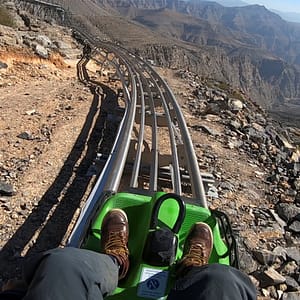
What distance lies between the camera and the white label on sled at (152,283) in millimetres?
3447

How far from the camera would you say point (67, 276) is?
2.68 metres

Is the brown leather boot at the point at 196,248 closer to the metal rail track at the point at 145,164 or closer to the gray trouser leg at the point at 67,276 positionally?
the gray trouser leg at the point at 67,276

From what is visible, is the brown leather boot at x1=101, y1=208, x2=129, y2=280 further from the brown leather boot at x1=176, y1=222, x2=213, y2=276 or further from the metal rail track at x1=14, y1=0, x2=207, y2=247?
the brown leather boot at x1=176, y1=222, x2=213, y2=276

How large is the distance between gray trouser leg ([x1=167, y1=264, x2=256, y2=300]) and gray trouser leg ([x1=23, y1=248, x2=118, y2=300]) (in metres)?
0.44

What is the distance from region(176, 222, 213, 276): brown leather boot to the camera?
3.48 meters

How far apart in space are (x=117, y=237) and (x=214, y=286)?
1000 mm

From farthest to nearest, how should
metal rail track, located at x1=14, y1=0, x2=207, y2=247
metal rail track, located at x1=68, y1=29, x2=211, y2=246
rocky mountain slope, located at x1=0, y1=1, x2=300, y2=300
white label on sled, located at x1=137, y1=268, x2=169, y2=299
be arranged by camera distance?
rocky mountain slope, located at x1=0, y1=1, x2=300, y2=300
metal rail track, located at x1=14, y1=0, x2=207, y2=247
metal rail track, located at x1=68, y1=29, x2=211, y2=246
white label on sled, located at x1=137, y1=268, x2=169, y2=299

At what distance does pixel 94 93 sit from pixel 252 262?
28.0 ft

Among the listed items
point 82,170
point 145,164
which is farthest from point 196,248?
point 82,170

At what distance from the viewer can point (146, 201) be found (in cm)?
411

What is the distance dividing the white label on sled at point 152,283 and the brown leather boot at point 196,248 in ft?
0.38

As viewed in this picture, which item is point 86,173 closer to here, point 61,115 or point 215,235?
point 61,115

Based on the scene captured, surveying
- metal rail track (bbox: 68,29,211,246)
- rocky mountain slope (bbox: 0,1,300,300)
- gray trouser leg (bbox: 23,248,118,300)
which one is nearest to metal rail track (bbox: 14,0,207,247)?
metal rail track (bbox: 68,29,211,246)

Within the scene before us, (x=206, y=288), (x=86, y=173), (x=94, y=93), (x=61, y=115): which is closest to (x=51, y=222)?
(x=86, y=173)
